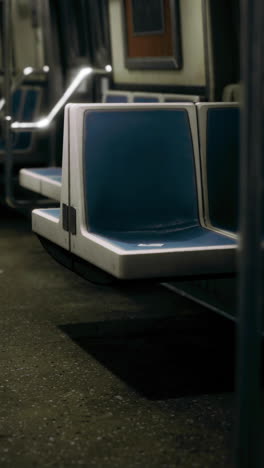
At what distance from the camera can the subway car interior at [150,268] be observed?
281 cm

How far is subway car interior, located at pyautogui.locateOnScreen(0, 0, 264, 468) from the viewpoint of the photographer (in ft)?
9.21

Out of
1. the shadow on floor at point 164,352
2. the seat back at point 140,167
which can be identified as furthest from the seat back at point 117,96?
the shadow on floor at point 164,352

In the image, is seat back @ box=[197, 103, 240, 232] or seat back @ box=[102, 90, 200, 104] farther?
seat back @ box=[102, 90, 200, 104]

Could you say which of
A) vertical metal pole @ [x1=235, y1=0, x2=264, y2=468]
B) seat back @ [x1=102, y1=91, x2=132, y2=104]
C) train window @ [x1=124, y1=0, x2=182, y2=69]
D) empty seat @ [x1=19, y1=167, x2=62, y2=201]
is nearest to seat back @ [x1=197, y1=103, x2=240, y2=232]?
train window @ [x1=124, y1=0, x2=182, y2=69]

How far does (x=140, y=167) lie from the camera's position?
14.3 feet

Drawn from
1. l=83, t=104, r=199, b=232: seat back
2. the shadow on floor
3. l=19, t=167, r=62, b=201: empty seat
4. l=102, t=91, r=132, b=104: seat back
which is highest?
l=102, t=91, r=132, b=104: seat back

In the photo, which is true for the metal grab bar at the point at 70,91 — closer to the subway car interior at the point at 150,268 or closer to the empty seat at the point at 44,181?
the subway car interior at the point at 150,268

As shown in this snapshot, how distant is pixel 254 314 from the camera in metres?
2.02

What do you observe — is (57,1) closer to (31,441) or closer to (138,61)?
(138,61)

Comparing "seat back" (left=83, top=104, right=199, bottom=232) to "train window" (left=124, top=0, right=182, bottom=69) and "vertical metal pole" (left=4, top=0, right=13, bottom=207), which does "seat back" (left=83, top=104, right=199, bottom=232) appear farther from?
"vertical metal pole" (left=4, top=0, right=13, bottom=207)

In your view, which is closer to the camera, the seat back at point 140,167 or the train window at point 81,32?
the seat back at point 140,167

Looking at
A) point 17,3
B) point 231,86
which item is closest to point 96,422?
point 231,86

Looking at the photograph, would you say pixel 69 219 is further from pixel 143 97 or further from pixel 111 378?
pixel 143 97

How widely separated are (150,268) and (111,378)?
0.51 metres
